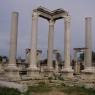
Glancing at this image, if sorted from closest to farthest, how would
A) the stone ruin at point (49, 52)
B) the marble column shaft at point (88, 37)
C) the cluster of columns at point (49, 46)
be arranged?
the stone ruin at point (49, 52) < the marble column shaft at point (88, 37) < the cluster of columns at point (49, 46)

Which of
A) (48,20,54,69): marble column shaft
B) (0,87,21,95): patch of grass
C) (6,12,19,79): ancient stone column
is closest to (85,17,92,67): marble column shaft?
(48,20,54,69): marble column shaft

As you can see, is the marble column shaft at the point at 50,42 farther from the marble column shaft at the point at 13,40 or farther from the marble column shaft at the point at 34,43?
the marble column shaft at the point at 13,40

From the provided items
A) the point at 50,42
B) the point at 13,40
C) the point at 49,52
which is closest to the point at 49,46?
the point at 50,42

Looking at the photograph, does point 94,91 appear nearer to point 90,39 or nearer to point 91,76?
point 91,76

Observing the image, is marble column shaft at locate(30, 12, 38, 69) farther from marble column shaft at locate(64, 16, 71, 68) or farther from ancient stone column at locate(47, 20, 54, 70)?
marble column shaft at locate(64, 16, 71, 68)

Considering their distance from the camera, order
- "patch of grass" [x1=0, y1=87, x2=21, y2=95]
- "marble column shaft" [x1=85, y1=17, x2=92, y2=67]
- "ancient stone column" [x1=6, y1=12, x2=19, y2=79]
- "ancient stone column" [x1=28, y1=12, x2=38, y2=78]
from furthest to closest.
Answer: "marble column shaft" [x1=85, y1=17, x2=92, y2=67] < "ancient stone column" [x1=28, y1=12, x2=38, y2=78] < "ancient stone column" [x1=6, y1=12, x2=19, y2=79] < "patch of grass" [x1=0, y1=87, x2=21, y2=95]

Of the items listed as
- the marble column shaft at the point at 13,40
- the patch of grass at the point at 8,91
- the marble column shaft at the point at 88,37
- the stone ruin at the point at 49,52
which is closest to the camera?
the patch of grass at the point at 8,91

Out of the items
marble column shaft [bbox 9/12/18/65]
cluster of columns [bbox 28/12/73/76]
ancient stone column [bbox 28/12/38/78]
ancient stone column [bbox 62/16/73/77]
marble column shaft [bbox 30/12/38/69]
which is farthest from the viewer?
ancient stone column [bbox 62/16/73/77]

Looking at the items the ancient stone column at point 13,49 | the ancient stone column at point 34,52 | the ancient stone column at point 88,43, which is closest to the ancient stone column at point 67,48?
the ancient stone column at point 88,43

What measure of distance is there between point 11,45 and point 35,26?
13.0 ft

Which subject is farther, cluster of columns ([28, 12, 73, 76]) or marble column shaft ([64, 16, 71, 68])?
marble column shaft ([64, 16, 71, 68])

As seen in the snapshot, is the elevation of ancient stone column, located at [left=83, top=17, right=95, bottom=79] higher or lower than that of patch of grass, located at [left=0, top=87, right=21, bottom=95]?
higher

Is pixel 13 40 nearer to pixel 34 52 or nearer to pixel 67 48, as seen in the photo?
pixel 34 52

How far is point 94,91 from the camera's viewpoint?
50.9ft
